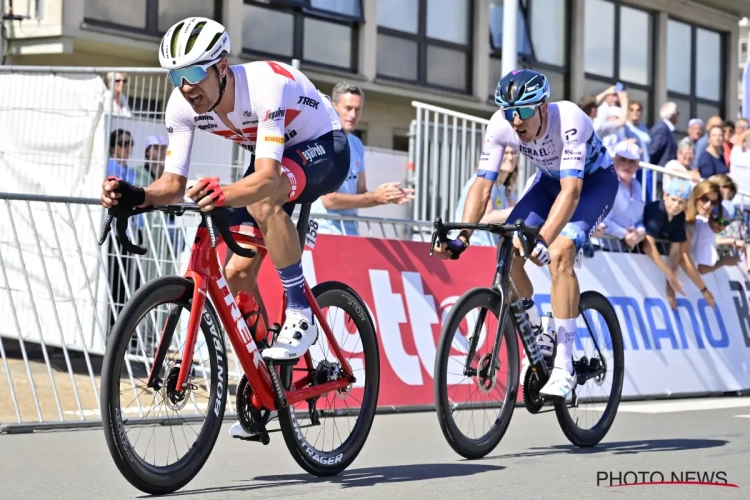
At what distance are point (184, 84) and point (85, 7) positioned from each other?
12224mm

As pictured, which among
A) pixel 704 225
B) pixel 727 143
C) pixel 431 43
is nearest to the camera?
pixel 704 225

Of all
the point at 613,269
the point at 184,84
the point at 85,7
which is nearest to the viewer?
the point at 184,84

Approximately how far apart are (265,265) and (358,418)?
112 inches

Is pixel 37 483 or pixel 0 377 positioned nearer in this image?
pixel 37 483

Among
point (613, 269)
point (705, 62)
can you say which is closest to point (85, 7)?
point (613, 269)

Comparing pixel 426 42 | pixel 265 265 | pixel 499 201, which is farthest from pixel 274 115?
pixel 426 42

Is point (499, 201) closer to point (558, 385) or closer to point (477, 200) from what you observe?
point (477, 200)

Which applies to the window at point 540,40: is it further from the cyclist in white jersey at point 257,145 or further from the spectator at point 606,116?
the cyclist in white jersey at point 257,145

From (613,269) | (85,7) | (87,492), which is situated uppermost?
(85,7)

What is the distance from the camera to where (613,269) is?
11.5m

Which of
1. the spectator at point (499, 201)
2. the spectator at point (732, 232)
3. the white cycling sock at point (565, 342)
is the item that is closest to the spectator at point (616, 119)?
the spectator at point (732, 232)

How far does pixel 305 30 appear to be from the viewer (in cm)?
2044

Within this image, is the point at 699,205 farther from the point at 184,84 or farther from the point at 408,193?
the point at 184,84

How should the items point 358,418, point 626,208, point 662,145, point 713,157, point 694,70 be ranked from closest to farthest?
point 358,418 → point 626,208 → point 713,157 → point 662,145 → point 694,70
